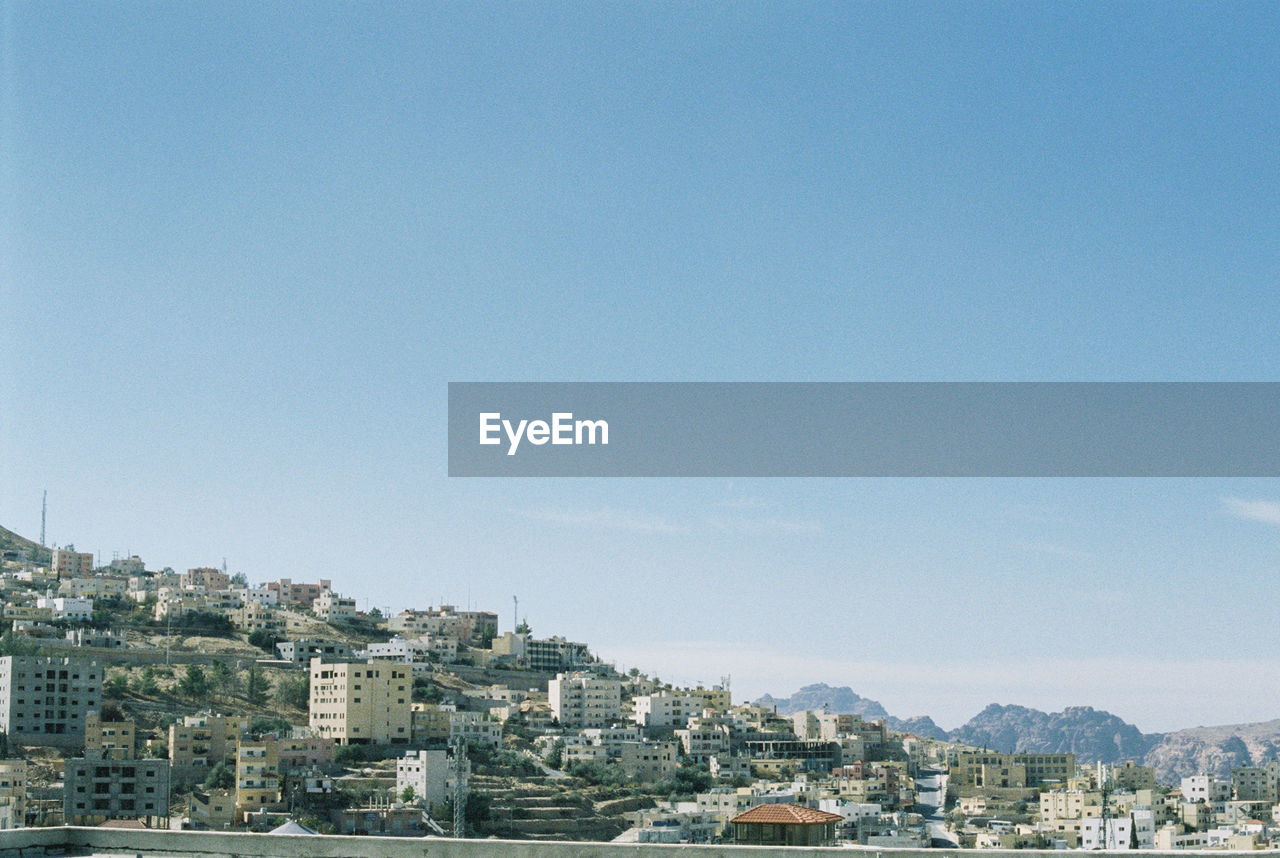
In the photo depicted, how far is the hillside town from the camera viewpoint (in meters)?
22.0

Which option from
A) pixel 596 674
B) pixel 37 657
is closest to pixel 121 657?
pixel 37 657

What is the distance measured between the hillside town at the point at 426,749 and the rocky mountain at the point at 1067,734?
3309 inches

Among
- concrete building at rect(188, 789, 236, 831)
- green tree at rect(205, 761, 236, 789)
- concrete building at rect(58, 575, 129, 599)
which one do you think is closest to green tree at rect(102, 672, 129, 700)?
green tree at rect(205, 761, 236, 789)

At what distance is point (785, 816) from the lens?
22.8 ft

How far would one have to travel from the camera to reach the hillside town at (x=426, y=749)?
22.0 m

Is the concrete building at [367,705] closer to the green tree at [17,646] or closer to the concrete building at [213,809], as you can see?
the concrete building at [213,809]

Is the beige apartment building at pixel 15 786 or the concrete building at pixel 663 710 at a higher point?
the beige apartment building at pixel 15 786

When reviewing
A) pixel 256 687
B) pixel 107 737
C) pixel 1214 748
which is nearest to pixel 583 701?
pixel 256 687

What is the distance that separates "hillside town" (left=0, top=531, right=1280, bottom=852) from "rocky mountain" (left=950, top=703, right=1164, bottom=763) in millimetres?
84053

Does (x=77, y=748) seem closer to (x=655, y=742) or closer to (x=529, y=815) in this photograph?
(x=529, y=815)

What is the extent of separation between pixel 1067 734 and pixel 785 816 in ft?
426

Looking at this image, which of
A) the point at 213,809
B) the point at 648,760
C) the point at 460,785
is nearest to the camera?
the point at 213,809

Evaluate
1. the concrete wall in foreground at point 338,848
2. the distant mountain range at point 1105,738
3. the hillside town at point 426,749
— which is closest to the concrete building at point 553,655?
the hillside town at point 426,749

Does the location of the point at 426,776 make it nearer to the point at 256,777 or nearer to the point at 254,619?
the point at 256,777
